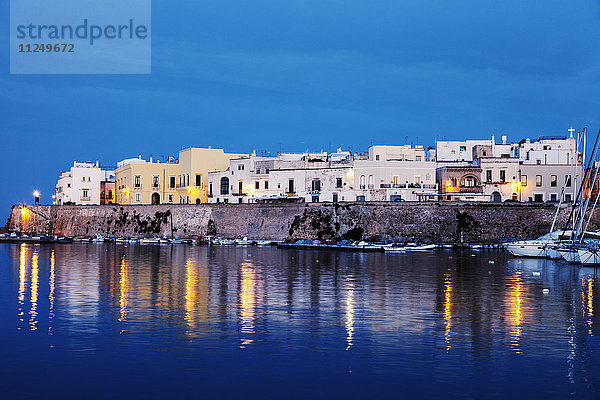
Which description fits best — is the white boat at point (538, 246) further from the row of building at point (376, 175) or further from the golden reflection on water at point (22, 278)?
the golden reflection on water at point (22, 278)

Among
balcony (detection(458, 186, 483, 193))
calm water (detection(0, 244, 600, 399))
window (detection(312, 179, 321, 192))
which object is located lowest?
calm water (detection(0, 244, 600, 399))

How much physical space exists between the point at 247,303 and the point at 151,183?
61148 millimetres

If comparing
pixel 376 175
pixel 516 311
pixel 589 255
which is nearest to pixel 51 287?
pixel 516 311

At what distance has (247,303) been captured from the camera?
24.3 m

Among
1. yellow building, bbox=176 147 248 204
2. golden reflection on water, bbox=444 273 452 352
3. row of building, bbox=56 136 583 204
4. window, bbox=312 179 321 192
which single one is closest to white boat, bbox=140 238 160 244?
row of building, bbox=56 136 583 204

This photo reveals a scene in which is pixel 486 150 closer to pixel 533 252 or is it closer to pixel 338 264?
pixel 533 252

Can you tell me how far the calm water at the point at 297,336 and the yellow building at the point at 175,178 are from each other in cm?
4587

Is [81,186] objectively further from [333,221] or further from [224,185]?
[333,221]

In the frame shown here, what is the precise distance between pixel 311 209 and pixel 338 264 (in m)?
24.0

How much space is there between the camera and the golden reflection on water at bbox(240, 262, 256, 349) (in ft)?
60.9

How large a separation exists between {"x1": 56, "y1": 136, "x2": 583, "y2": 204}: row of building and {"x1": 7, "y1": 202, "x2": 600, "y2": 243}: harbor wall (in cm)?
299

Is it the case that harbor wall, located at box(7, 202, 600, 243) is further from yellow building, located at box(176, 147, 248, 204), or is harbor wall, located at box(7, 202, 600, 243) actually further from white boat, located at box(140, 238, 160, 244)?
yellow building, located at box(176, 147, 248, 204)

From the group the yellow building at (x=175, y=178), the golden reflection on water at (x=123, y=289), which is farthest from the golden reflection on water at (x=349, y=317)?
the yellow building at (x=175, y=178)

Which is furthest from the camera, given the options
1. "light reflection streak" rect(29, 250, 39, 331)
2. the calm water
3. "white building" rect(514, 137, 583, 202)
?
"white building" rect(514, 137, 583, 202)
